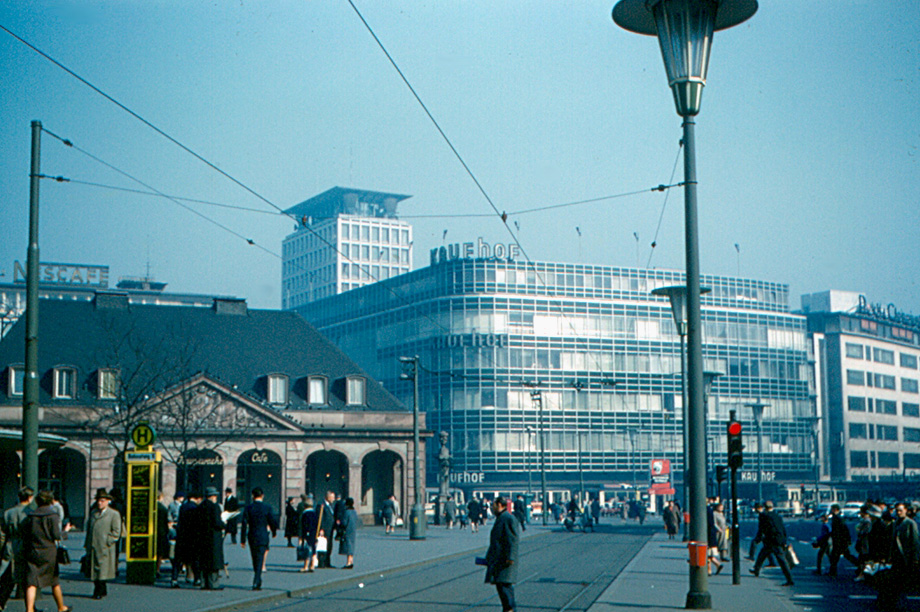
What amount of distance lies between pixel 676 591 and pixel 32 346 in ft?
38.4

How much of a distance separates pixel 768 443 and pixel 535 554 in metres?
89.4

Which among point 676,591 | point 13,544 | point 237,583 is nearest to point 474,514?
point 237,583

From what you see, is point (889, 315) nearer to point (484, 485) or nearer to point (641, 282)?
point (641, 282)

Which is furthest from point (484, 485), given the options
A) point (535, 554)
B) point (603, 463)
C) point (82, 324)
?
point (535, 554)

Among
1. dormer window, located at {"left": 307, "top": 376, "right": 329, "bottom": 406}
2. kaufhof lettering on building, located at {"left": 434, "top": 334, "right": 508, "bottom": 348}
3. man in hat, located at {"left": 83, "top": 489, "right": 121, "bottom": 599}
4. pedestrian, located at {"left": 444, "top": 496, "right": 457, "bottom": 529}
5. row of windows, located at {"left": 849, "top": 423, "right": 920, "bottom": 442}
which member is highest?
kaufhof lettering on building, located at {"left": 434, "top": 334, "right": 508, "bottom": 348}

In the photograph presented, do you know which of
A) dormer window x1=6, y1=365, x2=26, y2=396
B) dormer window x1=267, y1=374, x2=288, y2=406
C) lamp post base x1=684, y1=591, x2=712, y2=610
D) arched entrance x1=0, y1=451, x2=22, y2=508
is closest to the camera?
lamp post base x1=684, y1=591, x2=712, y2=610

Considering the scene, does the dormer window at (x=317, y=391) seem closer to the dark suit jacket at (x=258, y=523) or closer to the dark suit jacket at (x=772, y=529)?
the dark suit jacket at (x=258, y=523)

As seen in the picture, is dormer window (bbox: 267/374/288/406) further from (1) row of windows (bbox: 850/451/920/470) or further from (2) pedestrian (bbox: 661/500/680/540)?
(1) row of windows (bbox: 850/451/920/470)

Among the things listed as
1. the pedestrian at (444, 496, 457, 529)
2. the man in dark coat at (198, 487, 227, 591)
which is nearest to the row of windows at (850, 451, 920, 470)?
the pedestrian at (444, 496, 457, 529)

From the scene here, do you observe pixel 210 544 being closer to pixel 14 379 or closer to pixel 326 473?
pixel 14 379

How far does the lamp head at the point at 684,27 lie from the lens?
15664mm

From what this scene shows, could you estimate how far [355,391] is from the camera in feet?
203

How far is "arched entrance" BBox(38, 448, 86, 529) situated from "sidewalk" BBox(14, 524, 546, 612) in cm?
1800

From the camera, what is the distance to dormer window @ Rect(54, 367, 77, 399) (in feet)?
179
